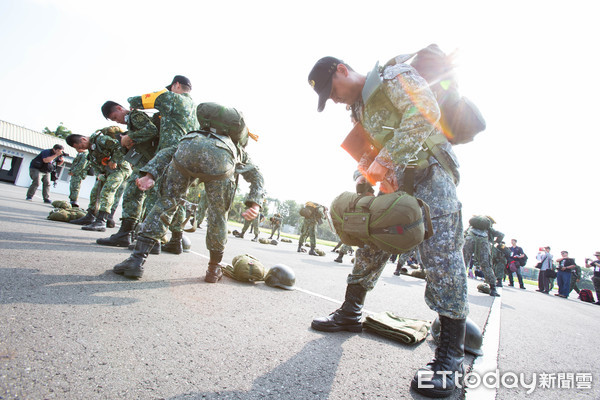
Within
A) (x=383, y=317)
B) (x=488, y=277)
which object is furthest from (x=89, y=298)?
(x=488, y=277)

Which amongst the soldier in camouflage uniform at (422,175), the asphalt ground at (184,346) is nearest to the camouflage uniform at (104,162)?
the asphalt ground at (184,346)

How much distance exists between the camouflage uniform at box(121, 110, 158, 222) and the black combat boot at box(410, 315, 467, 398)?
13.9ft

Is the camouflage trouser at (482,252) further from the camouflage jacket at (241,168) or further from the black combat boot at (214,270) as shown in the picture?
the black combat boot at (214,270)

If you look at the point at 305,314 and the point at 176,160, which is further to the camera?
the point at 176,160

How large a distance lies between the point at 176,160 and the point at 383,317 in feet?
8.45

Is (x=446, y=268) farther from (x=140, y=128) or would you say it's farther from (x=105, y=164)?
(x=105, y=164)

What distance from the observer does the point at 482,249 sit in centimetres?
786

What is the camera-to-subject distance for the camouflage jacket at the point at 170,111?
12.2ft

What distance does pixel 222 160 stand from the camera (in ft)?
9.48

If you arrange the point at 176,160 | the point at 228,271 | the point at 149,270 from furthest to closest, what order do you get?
the point at 228,271, the point at 149,270, the point at 176,160

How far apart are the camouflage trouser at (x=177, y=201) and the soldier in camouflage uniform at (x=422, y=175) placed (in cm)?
149

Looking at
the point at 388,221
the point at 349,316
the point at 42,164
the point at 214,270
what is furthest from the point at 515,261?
the point at 42,164

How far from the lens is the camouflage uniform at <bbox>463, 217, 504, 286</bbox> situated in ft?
25.3

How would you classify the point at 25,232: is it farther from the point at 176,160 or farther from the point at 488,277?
the point at 488,277
